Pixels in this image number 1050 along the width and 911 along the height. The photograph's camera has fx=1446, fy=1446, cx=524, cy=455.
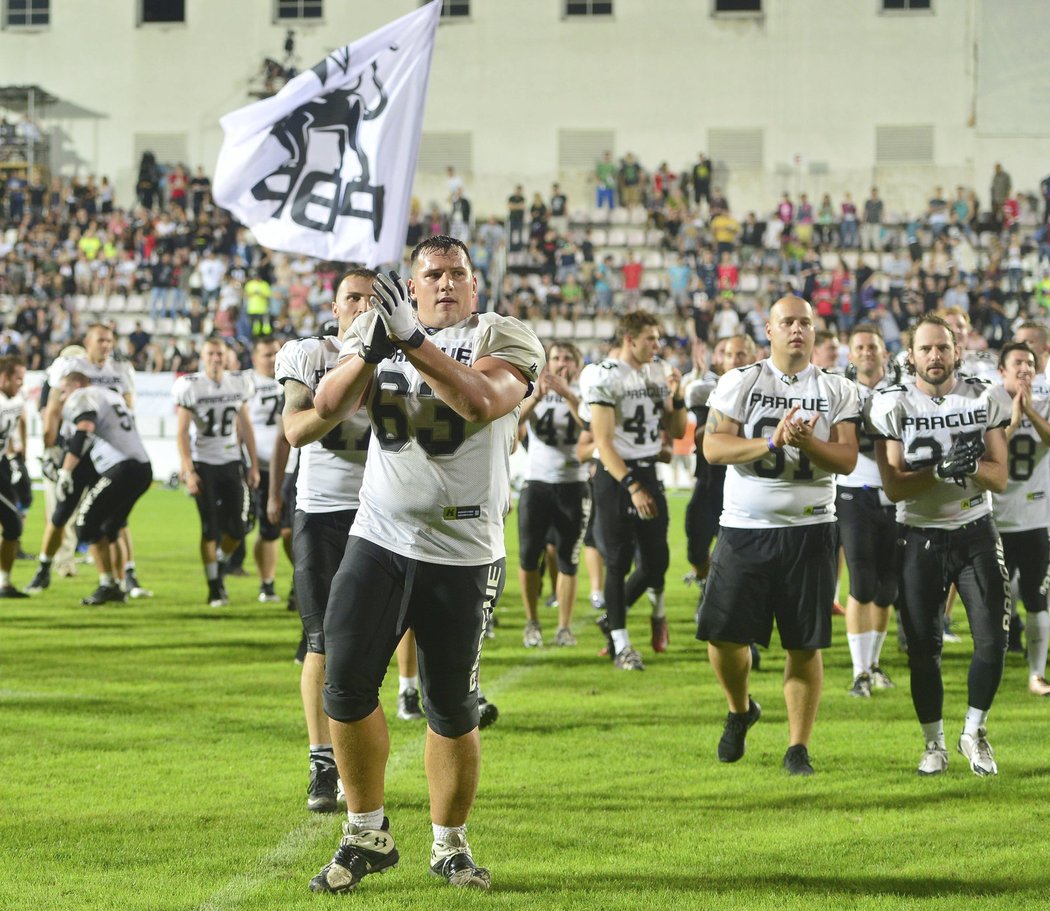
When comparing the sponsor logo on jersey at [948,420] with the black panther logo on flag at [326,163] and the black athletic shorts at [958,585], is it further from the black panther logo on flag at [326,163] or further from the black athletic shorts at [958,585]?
the black panther logo on flag at [326,163]

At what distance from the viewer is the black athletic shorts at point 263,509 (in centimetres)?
1202

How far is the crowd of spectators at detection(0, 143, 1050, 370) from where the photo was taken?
31.8 metres

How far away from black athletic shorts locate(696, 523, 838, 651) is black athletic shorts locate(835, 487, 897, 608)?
1930mm

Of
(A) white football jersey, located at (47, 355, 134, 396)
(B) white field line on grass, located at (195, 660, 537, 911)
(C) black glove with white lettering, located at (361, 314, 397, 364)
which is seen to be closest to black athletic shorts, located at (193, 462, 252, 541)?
(A) white football jersey, located at (47, 355, 134, 396)

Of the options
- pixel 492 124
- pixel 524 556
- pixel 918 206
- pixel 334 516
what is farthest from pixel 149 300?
pixel 334 516

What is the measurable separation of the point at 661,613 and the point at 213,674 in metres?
3.09

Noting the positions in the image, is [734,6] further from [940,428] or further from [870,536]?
[940,428]

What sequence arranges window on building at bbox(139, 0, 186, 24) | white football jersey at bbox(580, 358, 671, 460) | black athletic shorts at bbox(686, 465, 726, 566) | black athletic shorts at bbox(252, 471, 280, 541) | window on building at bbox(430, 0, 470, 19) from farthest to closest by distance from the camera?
window on building at bbox(139, 0, 186, 24) → window on building at bbox(430, 0, 470, 19) → black athletic shorts at bbox(252, 471, 280, 541) → black athletic shorts at bbox(686, 465, 726, 566) → white football jersey at bbox(580, 358, 671, 460)

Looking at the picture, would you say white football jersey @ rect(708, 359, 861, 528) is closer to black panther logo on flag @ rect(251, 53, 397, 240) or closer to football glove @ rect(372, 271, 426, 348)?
football glove @ rect(372, 271, 426, 348)

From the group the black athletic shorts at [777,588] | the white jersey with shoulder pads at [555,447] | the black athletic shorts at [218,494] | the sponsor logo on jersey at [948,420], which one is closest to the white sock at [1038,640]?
the sponsor logo on jersey at [948,420]

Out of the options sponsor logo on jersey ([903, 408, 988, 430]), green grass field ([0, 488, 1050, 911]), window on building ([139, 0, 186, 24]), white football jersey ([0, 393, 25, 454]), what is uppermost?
window on building ([139, 0, 186, 24])

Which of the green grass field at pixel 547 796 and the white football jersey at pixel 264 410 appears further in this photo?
the white football jersey at pixel 264 410

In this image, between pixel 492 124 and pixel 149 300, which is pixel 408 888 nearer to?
pixel 149 300

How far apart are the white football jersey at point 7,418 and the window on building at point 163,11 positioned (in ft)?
107
